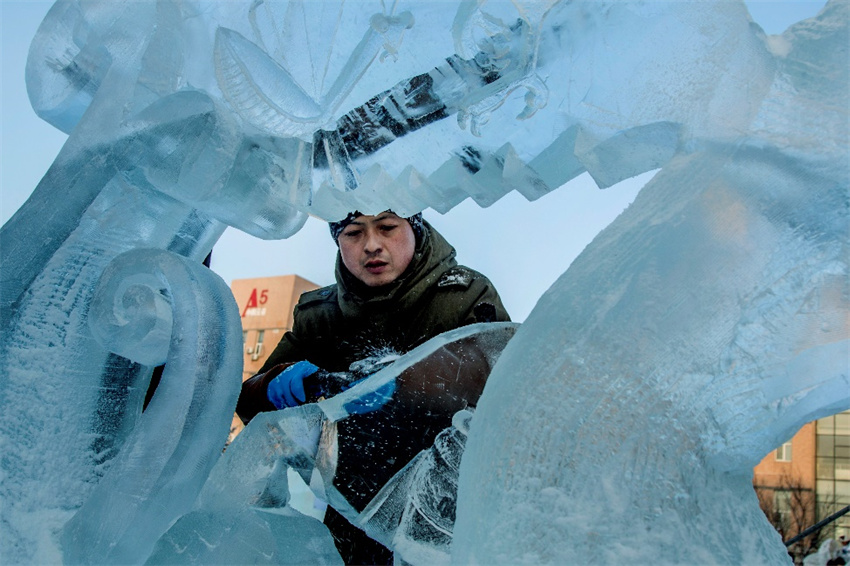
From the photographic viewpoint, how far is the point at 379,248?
224cm

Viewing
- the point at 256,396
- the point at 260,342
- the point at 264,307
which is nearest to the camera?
the point at 256,396

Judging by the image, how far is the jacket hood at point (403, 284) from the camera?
214 centimetres

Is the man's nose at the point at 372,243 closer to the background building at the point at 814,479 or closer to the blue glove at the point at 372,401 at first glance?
the blue glove at the point at 372,401

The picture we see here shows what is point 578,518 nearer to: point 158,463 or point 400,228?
point 158,463

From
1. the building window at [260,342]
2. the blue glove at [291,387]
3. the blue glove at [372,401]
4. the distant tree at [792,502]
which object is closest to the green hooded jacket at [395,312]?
the blue glove at [291,387]

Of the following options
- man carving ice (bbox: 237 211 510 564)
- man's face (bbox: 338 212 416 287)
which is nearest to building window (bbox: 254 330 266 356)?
man carving ice (bbox: 237 211 510 564)

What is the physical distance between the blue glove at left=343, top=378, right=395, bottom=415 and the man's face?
1298mm

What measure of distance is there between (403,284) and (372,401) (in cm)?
127

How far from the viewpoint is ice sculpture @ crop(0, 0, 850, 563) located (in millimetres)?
682

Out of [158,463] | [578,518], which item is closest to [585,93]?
[578,518]

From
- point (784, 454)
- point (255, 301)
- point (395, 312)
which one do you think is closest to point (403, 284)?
point (395, 312)

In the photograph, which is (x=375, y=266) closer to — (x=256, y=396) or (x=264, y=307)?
(x=256, y=396)

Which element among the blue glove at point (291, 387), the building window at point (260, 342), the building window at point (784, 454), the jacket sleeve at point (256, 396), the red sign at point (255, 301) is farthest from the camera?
A: the red sign at point (255, 301)

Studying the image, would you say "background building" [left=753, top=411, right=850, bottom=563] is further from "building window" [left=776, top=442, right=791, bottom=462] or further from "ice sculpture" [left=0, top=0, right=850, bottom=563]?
"ice sculpture" [left=0, top=0, right=850, bottom=563]
